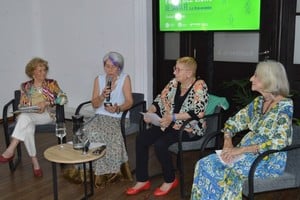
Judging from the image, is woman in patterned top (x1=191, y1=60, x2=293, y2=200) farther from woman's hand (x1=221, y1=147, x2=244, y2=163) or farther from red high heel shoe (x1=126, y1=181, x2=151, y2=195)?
red high heel shoe (x1=126, y1=181, x2=151, y2=195)

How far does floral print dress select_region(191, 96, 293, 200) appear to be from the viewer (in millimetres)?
2359

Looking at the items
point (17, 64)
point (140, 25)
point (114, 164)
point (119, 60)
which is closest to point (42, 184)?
point (114, 164)

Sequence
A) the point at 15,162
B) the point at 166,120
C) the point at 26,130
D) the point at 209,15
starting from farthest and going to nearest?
the point at 209,15 < the point at 15,162 < the point at 26,130 < the point at 166,120

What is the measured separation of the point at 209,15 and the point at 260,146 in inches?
92.7

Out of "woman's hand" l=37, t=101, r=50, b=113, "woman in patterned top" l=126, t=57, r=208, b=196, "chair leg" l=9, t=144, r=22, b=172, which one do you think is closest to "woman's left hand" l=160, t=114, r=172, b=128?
"woman in patterned top" l=126, t=57, r=208, b=196

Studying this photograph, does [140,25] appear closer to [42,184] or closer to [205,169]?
[42,184]

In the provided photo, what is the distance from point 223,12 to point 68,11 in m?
2.22

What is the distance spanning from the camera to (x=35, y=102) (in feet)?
12.1

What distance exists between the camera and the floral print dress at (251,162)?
2359 mm

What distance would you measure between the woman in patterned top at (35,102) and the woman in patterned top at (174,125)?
900 millimetres

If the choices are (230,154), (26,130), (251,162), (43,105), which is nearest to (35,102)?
(43,105)

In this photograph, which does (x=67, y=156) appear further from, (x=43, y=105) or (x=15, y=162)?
(x=15, y=162)

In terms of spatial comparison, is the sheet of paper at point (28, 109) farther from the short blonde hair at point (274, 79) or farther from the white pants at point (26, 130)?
the short blonde hair at point (274, 79)

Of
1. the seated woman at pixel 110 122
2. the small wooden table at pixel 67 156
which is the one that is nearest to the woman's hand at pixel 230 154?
the small wooden table at pixel 67 156
